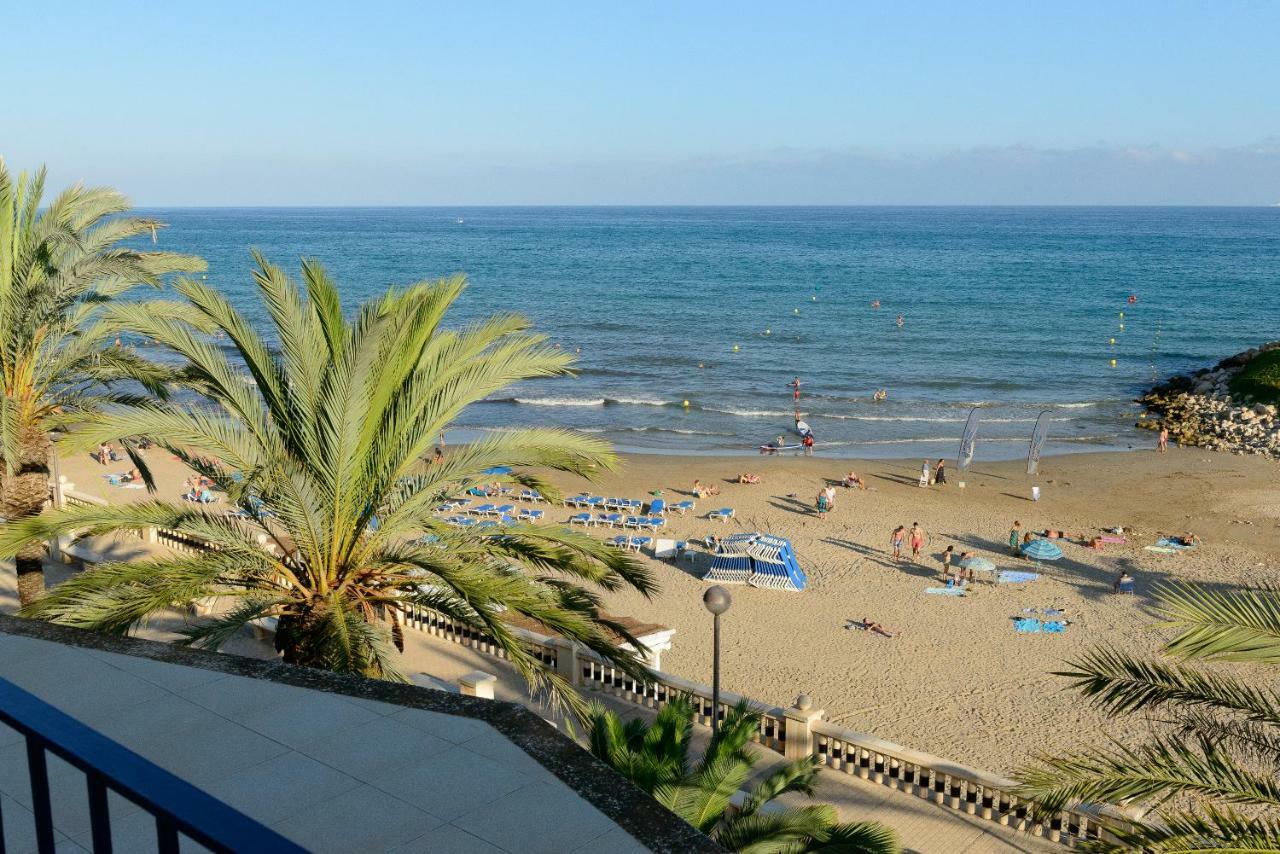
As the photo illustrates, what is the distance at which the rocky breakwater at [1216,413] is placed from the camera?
41000 mm

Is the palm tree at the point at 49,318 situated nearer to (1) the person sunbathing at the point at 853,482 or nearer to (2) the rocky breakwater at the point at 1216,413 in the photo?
(1) the person sunbathing at the point at 853,482

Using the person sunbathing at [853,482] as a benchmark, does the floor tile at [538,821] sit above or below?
above

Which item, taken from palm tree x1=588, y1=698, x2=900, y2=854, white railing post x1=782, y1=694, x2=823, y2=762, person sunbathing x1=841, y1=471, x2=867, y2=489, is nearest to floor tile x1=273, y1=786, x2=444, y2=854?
palm tree x1=588, y1=698, x2=900, y2=854

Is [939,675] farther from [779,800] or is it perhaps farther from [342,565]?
[342,565]

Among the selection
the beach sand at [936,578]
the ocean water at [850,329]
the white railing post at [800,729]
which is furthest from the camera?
the ocean water at [850,329]

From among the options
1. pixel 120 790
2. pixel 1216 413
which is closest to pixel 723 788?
pixel 120 790

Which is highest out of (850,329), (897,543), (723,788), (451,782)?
(451,782)

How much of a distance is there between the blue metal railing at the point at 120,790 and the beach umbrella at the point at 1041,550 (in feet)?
84.5

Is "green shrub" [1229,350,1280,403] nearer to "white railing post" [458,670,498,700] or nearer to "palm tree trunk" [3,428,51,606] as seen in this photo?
"white railing post" [458,670,498,700]

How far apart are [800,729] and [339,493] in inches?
244

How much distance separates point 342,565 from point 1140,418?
43.5m

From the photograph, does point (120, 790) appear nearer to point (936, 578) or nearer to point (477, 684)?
point (477, 684)

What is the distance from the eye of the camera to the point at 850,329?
71125 mm

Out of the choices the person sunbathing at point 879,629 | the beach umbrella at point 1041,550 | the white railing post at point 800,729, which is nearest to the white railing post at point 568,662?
the white railing post at point 800,729
